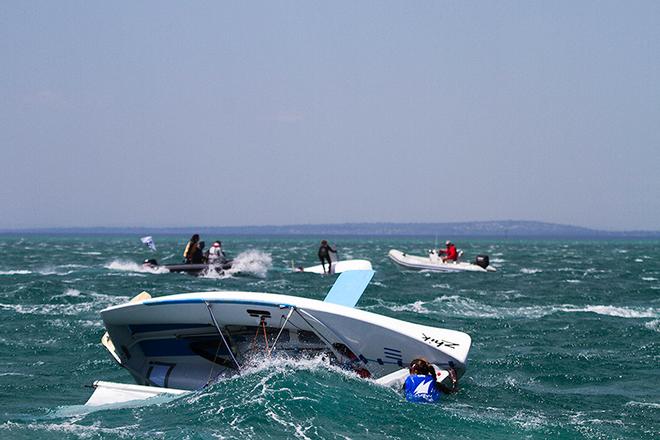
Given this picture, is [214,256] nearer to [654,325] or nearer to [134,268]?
[134,268]

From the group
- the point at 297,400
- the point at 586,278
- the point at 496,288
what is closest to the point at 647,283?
the point at 586,278

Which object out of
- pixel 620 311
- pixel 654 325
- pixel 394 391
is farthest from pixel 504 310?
pixel 394 391

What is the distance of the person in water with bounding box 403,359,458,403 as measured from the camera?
9742 mm

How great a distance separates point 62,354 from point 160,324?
4118 mm

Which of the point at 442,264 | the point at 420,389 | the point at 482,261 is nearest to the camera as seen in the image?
the point at 420,389

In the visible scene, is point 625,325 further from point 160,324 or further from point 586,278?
point 586,278

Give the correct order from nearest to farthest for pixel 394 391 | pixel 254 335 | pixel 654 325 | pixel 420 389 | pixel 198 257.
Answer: pixel 420 389
pixel 394 391
pixel 254 335
pixel 654 325
pixel 198 257

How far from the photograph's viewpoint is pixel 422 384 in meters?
9.80

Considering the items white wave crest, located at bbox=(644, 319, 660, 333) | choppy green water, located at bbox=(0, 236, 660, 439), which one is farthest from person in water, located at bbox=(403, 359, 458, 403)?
white wave crest, located at bbox=(644, 319, 660, 333)

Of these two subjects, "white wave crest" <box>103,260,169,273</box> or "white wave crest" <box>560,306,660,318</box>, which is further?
"white wave crest" <box>103,260,169,273</box>

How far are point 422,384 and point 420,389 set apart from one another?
2.9 inches

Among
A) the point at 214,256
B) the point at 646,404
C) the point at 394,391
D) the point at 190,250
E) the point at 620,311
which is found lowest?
the point at 646,404

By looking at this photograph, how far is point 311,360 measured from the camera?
35.0 feet

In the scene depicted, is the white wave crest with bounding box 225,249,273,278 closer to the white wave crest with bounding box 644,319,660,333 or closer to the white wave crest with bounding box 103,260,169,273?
the white wave crest with bounding box 103,260,169,273
